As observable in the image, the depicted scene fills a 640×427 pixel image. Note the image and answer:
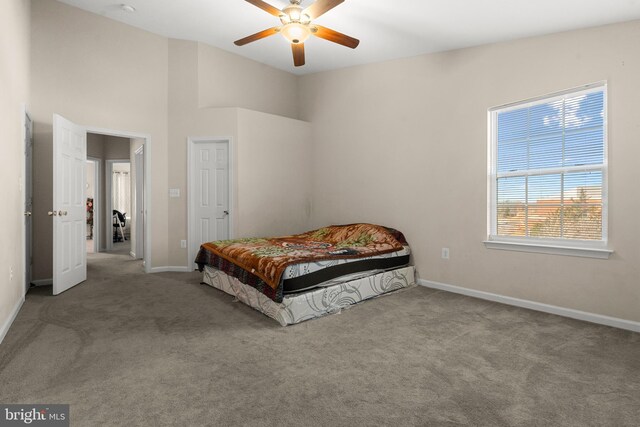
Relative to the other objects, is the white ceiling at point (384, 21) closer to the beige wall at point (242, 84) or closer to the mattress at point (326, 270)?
the beige wall at point (242, 84)

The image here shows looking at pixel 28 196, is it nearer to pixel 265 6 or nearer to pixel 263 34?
pixel 263 34

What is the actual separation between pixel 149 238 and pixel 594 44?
5351 millimetres

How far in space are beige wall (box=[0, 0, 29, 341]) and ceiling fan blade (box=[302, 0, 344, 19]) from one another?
233 centimetres

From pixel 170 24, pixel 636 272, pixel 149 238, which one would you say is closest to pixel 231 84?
pixel 170 24

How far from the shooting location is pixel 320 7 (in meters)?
2.81

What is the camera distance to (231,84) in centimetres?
529

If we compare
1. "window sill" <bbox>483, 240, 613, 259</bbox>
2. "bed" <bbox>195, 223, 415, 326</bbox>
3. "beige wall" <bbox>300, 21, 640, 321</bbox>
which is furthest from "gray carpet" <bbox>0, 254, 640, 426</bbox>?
"window sill" <bbox>483, 240, 613, 259</bbox>

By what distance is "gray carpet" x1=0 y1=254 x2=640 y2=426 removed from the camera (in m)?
1.74

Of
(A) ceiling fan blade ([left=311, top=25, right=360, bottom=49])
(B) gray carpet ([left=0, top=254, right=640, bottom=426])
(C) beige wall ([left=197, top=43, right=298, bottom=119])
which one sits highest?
(C) beige wall ([left=197, top=43, right=298, bottom=119])

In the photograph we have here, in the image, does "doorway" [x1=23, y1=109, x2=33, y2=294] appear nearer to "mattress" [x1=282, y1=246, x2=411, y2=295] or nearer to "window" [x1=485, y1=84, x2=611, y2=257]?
"mattress" [x1=282, y1=246, x2=411, y2=295]

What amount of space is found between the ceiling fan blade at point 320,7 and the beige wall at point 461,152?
78.1 inches

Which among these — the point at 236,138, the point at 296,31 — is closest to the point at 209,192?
the point at 236,138

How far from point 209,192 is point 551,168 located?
416cm

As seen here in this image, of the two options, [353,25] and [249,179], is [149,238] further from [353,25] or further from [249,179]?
[353,25]
